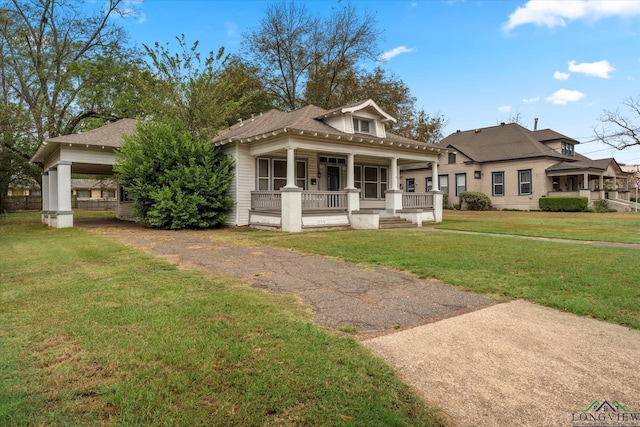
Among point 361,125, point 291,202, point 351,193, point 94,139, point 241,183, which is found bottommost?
point 291,202

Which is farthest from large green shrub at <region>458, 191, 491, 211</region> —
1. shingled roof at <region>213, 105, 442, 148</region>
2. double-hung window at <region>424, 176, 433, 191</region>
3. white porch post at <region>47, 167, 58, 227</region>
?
white porch post at <region>47, 167, 58, 227</region>

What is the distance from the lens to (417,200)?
57.4ft

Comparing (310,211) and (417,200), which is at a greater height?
(417,200)

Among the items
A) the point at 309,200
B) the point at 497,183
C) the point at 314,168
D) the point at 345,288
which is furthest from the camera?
the point at 497,183

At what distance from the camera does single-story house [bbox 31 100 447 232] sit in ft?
44.0

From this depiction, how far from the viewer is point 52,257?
291 inches

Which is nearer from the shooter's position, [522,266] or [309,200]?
[522,266]

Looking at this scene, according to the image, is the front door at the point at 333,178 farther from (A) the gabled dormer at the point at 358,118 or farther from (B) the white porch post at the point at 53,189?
(B) the white porch post at the point at 53,189

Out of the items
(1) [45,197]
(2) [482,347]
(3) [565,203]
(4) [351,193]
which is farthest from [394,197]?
(1) [45,197]

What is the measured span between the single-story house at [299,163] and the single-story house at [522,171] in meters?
10.1

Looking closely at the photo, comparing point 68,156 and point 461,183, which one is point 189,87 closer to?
point 68,156

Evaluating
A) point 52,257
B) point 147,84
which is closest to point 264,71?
point 147,84

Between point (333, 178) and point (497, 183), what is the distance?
1734cm

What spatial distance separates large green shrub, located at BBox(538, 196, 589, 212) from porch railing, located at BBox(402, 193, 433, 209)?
502 inches
